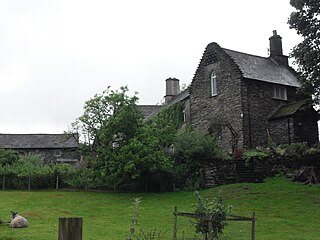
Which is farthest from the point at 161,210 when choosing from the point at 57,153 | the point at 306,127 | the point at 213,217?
the point at 57,153

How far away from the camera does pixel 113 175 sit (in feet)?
108

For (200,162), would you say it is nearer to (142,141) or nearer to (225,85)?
(142,141)

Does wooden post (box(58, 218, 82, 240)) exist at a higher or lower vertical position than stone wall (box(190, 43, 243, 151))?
lower

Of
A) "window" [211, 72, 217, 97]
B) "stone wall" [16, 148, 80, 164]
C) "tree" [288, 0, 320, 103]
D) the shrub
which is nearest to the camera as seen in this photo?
the shrub

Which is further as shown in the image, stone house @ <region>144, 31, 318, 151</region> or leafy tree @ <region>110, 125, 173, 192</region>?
stone house @ <region>144, 31, 318, 151</region>

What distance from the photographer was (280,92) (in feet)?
128

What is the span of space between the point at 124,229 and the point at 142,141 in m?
15.5

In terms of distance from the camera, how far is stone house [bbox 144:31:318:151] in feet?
120

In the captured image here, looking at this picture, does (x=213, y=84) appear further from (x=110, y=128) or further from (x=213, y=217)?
(x=213, y=217)

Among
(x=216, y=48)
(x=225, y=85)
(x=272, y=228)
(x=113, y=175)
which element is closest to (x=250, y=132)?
(x=225, y=85)

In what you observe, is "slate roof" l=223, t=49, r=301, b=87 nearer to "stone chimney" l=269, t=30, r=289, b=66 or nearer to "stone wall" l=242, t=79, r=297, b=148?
"stone chimney" l=269, t=30, r=289, b=66

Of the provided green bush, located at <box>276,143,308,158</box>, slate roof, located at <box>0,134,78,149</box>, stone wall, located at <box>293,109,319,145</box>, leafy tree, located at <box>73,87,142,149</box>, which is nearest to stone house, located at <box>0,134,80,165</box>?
slate roof, located at <box>0,134,78,149</box>

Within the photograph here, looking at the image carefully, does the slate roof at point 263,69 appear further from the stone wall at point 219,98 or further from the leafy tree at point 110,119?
the leafy tree at point 110,119

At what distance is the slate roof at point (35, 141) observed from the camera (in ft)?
202
